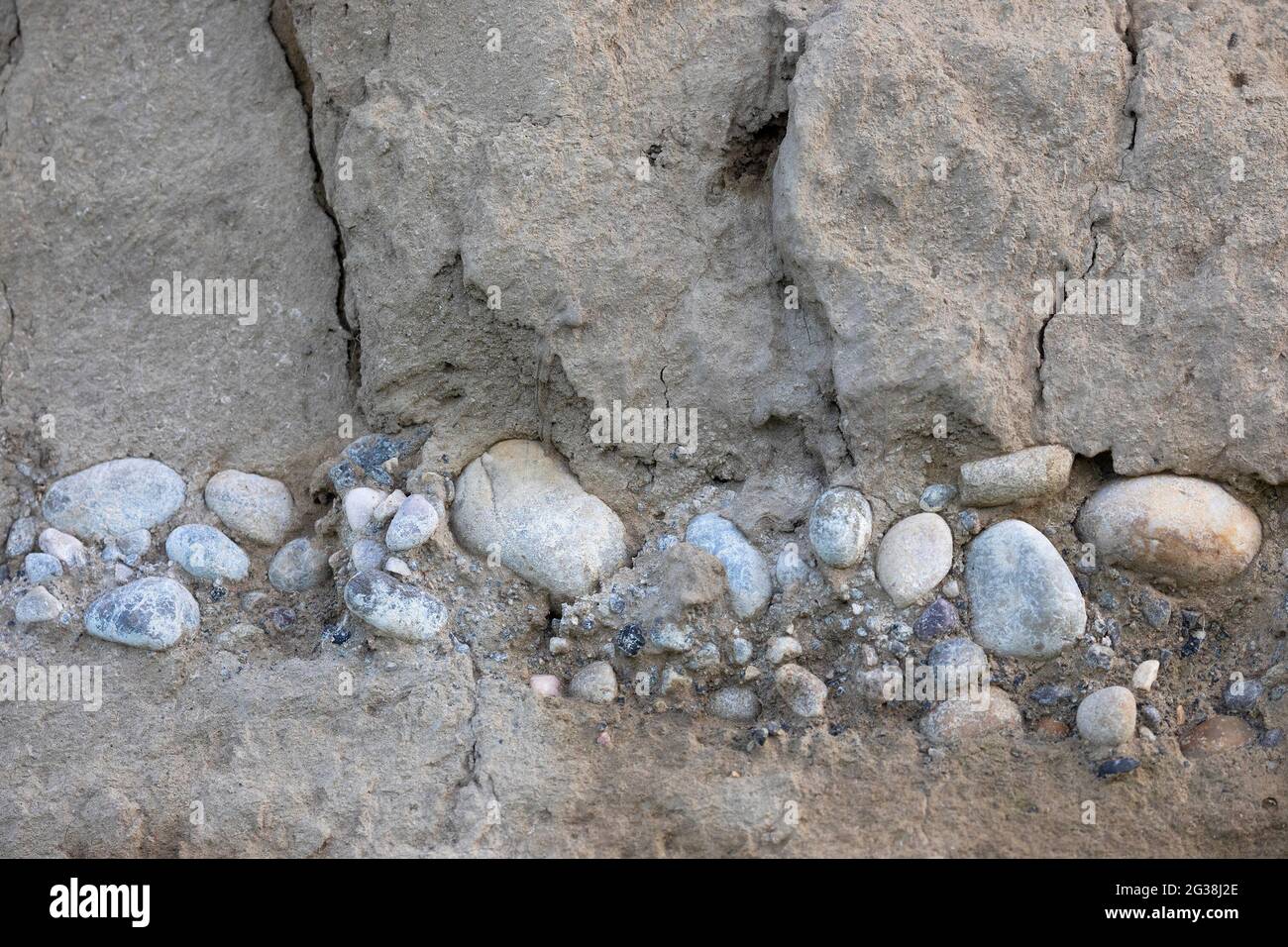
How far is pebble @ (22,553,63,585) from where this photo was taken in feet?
12.4

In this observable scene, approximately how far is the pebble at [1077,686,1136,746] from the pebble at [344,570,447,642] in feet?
5.90

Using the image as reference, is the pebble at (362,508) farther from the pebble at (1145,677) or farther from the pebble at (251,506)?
the pebble at (1145,677)

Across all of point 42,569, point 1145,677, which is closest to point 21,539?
point 42,569

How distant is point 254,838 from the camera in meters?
3.15

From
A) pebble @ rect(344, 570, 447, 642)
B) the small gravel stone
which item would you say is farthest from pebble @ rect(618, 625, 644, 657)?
pebble @ rect(344, 570, 447, 642)

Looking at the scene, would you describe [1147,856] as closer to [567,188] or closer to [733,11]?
[567,188]

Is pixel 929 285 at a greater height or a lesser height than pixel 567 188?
lesser

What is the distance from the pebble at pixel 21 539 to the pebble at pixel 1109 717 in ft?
10.5

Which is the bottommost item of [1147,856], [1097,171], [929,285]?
[1147,856]

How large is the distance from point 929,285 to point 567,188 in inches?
43.9

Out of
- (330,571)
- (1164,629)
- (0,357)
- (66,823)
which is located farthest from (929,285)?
(0,357)

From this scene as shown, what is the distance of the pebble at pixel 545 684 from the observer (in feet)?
11.4

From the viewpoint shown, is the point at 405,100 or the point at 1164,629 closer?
the point at 1164,629

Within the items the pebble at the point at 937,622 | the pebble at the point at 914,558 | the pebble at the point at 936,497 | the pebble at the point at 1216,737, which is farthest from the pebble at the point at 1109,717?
the pebble at the point at 936,497
